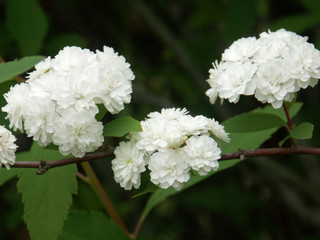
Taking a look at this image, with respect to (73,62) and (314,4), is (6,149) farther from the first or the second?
(314,4)

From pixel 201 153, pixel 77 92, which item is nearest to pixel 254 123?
pixel 201 153

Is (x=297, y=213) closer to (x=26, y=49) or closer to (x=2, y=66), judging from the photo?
(x=26, y=49)

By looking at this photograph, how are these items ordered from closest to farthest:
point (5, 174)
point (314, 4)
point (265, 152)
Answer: point (265, 152), point (5, 174), point (314, 4)

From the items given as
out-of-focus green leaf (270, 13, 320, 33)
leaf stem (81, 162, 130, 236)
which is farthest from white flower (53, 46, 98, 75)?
out-of-focus green leaf (270, 13, 320, 33)

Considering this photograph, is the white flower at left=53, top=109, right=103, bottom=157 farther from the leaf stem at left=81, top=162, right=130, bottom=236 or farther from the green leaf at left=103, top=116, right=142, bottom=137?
the leaf stem at left=81, top=162, right=130, bottom=236

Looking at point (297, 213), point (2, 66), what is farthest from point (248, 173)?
point (2, 66)

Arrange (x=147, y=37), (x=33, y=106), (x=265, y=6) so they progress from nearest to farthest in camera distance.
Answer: (x=33, y=106) → (x=265, y=6) → (x=147, y=37)

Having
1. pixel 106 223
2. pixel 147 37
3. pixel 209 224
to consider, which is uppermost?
pixel 147 37
